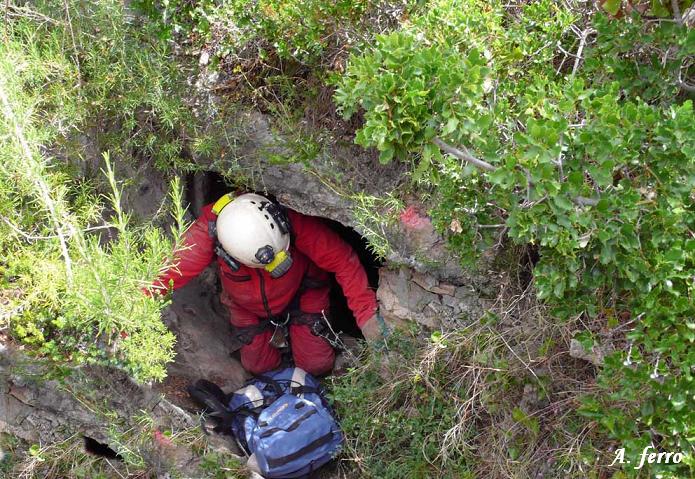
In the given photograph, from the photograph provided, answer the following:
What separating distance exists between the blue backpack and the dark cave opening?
102cm

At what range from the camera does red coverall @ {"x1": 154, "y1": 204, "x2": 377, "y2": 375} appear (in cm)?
476

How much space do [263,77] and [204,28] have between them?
0.50 meters

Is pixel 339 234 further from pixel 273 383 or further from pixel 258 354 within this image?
pixel 273 383

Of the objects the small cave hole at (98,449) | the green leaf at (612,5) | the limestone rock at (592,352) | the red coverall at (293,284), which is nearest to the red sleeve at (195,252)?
the red coverall at (293,284)

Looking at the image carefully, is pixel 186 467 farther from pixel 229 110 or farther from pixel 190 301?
pixel 229 110

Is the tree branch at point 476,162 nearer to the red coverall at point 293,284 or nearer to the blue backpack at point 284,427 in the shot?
the red coverall at point 293,284

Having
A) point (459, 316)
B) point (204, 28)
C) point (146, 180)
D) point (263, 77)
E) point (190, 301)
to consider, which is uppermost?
point (204, 28)

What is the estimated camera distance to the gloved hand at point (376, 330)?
4469 millimetres

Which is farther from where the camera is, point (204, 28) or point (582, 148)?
point (204, 28)

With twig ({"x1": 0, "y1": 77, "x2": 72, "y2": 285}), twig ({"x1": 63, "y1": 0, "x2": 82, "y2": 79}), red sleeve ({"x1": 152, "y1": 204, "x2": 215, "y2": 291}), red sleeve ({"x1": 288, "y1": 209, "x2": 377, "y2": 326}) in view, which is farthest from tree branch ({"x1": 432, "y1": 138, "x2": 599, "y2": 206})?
twig ({"x1": 63, "y1": 0, "x2": 82, "y2": 79})

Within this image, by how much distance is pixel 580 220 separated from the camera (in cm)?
264

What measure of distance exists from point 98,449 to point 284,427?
48.0 inches

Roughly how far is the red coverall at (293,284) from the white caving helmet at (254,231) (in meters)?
0.19

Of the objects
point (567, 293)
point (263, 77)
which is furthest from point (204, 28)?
point (567, 293)
